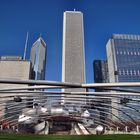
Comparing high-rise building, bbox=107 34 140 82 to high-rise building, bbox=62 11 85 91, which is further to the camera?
high-rise building, bbox=107 34 140 82

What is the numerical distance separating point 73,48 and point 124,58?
4064 centimetres

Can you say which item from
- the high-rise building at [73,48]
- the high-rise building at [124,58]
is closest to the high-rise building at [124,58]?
the high-rise building at [124,58]

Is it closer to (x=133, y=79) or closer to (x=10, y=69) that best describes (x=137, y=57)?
(x=133, y=79)

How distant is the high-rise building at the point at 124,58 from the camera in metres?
160

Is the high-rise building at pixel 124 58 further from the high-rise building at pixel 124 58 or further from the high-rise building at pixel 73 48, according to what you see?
the high-rise building at pixel 73 48

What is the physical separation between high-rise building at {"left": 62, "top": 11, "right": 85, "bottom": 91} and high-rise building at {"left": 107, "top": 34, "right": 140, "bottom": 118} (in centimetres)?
2747

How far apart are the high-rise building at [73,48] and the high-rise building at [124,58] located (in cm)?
2747

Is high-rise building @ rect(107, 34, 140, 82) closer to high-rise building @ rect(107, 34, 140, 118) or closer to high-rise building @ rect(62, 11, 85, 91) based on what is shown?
high-rise building @ rect(107, 34, 140, 118)

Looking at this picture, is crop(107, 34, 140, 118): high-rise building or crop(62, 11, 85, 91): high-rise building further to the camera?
crop(107, 34, 140, 118): high-rise building

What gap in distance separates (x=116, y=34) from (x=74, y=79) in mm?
70271

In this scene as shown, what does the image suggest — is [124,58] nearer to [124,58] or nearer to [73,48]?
[124,58]

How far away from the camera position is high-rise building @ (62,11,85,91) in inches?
5531

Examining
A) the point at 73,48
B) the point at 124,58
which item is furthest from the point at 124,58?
the point at 73,48

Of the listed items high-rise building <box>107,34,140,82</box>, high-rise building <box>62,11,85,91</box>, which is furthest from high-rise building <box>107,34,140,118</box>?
high-rise building <box>62,11,85,91</box>
